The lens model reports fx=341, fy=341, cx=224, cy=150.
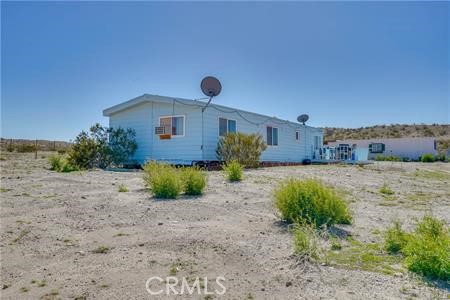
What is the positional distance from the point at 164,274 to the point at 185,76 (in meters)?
12.3

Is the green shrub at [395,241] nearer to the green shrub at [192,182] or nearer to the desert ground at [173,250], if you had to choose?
the desert ground at [173,250]

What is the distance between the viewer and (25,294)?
98.2 inches

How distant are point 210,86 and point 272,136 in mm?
5855

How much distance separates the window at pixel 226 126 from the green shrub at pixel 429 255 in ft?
38.1

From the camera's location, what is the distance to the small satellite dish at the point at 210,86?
13.6 metres

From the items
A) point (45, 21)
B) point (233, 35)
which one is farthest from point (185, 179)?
point (233, 35)

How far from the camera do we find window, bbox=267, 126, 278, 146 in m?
18.0

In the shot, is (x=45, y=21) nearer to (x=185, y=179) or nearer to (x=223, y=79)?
(x=185, y=179)

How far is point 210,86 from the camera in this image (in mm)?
13719

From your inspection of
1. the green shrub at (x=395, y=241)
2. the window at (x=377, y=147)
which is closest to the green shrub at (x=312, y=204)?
the green shrub at (x=395, y=241)

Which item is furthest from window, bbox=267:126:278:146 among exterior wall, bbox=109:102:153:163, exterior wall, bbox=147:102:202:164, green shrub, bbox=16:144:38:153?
green shrub, bbox=16:144:38:153

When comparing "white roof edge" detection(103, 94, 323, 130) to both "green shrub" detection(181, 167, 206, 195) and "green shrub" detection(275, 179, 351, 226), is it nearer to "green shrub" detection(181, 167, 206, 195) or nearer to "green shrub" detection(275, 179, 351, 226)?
"green shrub" detection(181, 167, 206, 195)

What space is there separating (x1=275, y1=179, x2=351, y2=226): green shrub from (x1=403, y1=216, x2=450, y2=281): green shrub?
1.17m

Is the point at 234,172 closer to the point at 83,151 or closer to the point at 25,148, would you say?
the point at 83,151
